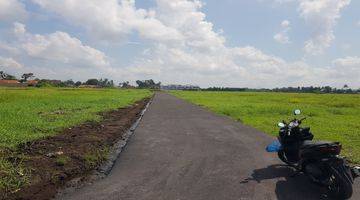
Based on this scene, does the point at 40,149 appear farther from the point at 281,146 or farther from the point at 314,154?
the point at 314,154

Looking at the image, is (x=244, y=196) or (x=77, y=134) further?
(x=77, y=134)

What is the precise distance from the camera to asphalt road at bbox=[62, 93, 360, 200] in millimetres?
5883

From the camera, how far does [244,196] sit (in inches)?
227

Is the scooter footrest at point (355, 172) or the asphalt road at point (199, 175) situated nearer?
the asphalt road at point (199, 175)

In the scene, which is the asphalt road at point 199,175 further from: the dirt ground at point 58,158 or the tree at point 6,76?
the tree at point 6,76

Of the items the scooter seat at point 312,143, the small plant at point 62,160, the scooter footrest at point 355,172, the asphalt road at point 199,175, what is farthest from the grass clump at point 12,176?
the scooter footrest at point 355,172

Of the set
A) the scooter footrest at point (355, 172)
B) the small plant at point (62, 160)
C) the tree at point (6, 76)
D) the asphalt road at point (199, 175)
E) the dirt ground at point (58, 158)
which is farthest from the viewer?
the tree at point (6, 76)

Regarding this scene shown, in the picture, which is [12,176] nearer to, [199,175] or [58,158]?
[58,158]

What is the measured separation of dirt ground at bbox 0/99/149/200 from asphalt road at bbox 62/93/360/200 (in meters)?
0.54

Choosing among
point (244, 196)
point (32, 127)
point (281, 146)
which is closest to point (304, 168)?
point (281, 146)

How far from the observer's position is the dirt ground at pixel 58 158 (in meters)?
6.19

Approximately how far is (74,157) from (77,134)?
385cm

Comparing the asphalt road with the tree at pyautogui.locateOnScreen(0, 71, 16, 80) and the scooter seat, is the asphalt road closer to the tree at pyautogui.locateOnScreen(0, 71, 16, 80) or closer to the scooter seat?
the scooter seat

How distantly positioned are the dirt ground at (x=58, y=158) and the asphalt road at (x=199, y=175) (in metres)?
0.54
